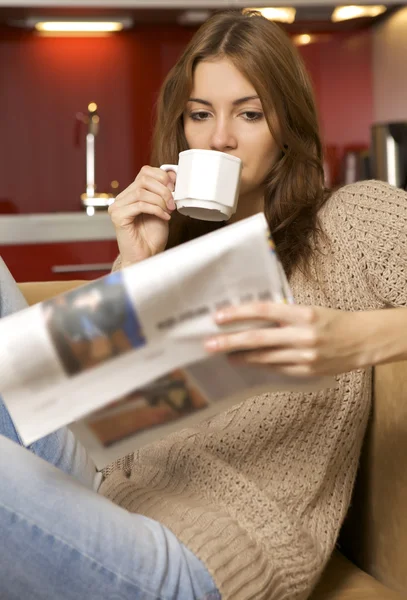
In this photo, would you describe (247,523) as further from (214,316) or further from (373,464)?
(214,316)

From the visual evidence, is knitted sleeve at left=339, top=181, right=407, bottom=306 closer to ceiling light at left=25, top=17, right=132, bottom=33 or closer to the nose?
the nose

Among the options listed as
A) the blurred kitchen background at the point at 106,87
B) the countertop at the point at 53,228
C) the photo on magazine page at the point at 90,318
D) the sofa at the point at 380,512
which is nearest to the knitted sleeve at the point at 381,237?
the sofa at the point at 380,512

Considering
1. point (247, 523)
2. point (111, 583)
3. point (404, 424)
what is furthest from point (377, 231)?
point (111, 583)

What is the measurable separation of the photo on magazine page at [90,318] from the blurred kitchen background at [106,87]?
2236 millimetres

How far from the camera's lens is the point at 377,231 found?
111cm

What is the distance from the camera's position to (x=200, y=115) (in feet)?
4.23

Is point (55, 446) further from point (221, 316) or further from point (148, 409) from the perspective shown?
point (221, 316)

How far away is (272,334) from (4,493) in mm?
338

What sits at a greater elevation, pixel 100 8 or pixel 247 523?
pixel 100 8

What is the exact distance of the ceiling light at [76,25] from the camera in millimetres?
2967

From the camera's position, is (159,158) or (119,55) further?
(119,55)

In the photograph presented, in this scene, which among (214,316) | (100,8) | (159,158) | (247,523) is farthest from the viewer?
(100,8)

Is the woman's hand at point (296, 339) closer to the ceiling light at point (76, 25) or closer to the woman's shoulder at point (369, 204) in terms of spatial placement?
the woman's shoulder at point (369, 204)

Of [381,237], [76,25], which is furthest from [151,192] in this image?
[76,25]
